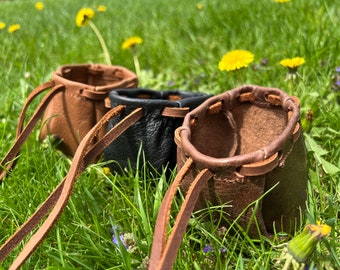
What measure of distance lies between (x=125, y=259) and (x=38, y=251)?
29 cm

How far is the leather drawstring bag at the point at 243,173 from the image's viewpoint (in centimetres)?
107

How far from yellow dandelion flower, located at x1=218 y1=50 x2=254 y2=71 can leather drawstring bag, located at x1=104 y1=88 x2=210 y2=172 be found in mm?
317

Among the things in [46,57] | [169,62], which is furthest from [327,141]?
[46,57]

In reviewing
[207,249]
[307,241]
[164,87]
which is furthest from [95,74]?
[307,241]

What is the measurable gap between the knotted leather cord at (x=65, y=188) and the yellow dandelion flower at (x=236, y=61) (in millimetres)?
510

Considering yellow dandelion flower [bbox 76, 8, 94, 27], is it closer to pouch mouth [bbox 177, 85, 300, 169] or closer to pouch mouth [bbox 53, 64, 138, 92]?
pouch mouth [bbox 53, 64, 138, 92]

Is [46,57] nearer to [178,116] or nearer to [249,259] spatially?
[178,116]

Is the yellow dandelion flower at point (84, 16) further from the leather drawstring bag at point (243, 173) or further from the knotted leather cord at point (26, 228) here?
the knotted leather cord at point (26, 228)

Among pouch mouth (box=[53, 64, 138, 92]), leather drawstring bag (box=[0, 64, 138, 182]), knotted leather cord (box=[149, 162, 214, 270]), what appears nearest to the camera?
knotted leather cord (box=[149, 162, 214, 270])

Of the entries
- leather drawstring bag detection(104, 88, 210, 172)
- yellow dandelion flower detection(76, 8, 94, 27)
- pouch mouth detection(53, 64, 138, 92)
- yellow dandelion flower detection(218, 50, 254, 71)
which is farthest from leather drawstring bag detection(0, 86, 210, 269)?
yellow dandelion flower detection(76, 8, 94, 27)

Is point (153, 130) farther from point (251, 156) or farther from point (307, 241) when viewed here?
point (307, 241)

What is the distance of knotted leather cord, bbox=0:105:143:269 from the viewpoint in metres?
1.09

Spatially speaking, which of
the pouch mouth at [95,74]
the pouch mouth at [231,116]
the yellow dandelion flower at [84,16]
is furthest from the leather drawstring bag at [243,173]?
the yellow dandelion flower at [84,16]

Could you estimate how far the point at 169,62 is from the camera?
284 cm
